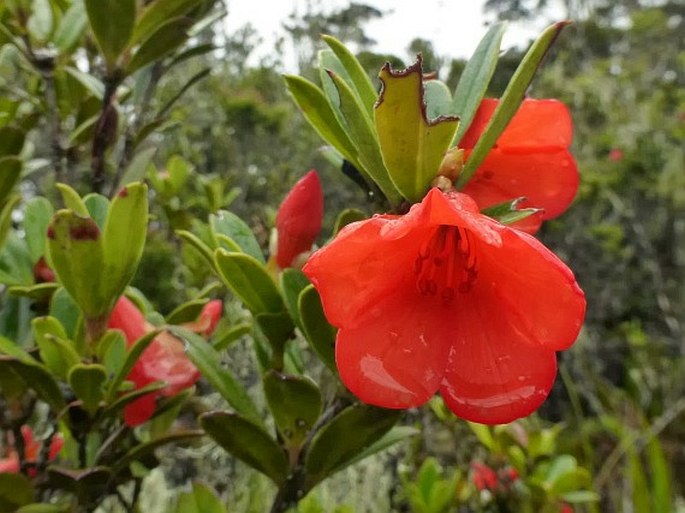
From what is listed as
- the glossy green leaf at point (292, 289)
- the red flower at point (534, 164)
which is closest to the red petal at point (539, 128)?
the red flower at point (534, 164)

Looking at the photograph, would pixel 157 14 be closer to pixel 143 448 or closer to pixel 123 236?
pixel 123 236

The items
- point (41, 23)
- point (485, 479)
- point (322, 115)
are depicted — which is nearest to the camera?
point (322, 115)

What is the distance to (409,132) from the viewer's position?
49 centimetres

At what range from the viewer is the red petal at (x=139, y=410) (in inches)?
27.6

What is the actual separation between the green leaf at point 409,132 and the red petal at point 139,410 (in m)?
0.34

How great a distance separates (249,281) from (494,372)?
219mm

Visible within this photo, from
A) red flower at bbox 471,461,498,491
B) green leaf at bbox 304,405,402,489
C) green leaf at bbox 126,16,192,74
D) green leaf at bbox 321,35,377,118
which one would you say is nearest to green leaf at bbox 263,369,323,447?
green leaf at bbox 304,405,402,489

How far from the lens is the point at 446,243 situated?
2.09 feet

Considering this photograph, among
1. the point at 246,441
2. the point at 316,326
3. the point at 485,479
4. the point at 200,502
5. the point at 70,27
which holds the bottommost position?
the point at 485,479

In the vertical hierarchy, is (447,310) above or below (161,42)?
below

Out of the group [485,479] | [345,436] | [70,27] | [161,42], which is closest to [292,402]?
[345,436]

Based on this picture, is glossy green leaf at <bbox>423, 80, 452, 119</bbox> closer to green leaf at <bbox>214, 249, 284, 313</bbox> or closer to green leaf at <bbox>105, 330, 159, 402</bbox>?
green leaf at <bbox>214, 249, 284, 313</bbox>

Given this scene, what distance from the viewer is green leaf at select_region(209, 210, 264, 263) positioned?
0.70 metres

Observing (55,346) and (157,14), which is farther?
(157,14)
